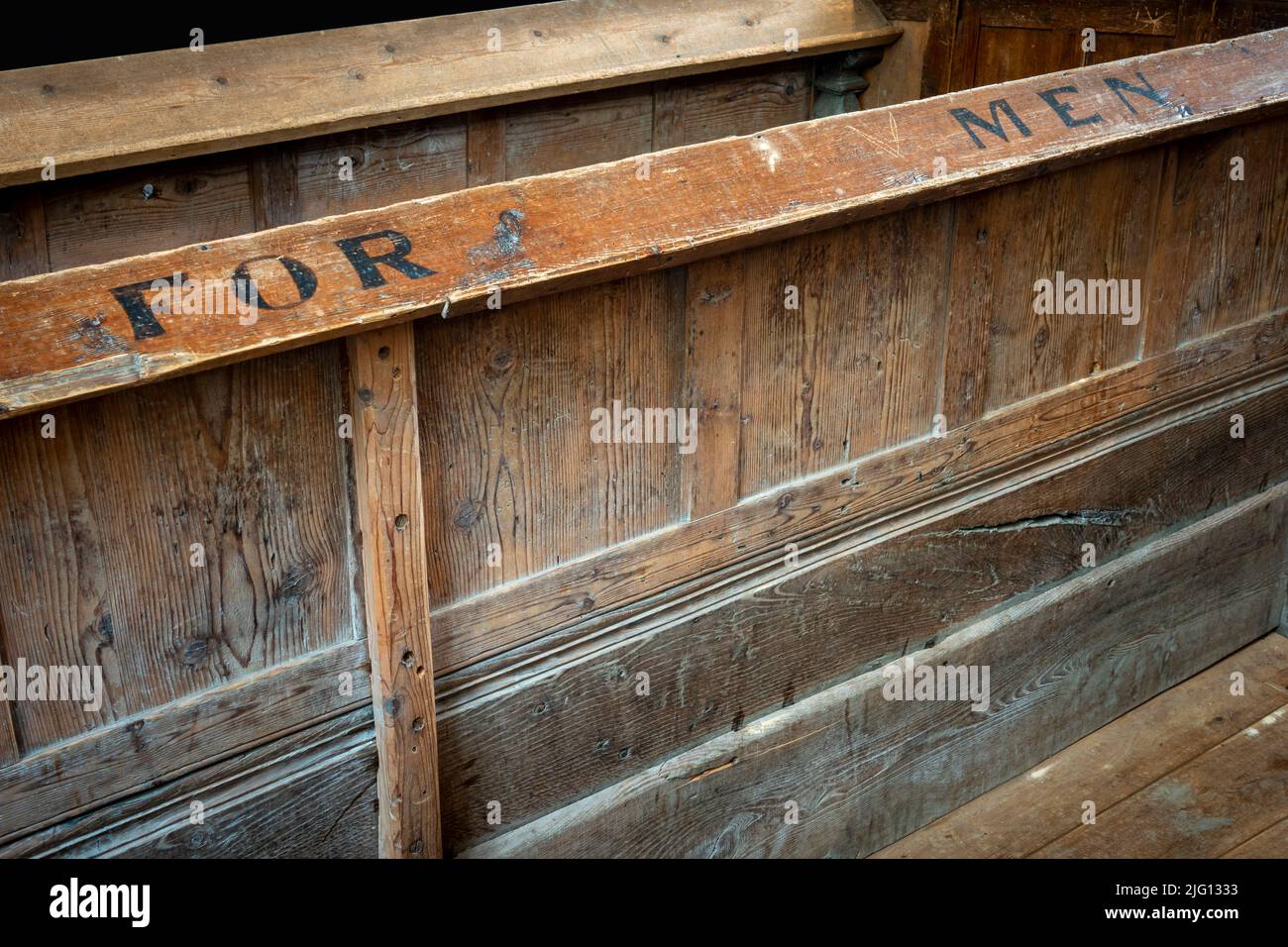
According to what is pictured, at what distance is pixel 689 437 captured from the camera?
215 cm

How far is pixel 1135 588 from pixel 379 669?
1.79 m

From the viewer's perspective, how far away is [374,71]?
9.96 feet

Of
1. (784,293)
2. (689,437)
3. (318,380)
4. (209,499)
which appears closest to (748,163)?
(784,293)

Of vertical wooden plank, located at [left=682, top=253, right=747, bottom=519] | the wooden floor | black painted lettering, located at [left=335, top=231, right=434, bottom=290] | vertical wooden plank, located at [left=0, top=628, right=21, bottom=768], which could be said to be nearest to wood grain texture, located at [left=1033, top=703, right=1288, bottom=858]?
the wooden floor

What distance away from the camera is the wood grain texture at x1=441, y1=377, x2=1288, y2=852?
2.13 meters

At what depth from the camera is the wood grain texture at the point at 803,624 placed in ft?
7.00

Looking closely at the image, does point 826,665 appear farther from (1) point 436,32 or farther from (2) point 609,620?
(1) point 436,32

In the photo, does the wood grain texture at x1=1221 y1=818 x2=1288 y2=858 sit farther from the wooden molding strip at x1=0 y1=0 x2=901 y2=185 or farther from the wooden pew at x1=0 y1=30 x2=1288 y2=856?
the wooden molding strip at x1=0 y1=0 x2=901 y2=185

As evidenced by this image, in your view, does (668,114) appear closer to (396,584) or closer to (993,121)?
(993,121)

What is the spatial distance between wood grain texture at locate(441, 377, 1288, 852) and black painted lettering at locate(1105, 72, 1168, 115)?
731mm

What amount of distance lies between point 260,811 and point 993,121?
1.51m

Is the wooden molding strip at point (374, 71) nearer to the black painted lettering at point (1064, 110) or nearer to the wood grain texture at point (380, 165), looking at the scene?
the wood grain texture at point (380, 165)

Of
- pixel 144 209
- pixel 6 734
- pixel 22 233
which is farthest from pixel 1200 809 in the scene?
pixel 22 233

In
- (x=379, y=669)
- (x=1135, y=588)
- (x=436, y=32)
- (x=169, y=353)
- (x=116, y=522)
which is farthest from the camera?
(x=436, y=32)
